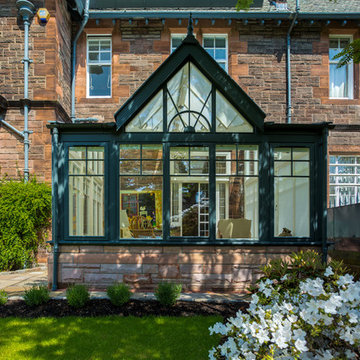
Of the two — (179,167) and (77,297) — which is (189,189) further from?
(77,297)

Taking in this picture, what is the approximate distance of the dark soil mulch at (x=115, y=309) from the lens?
4.80m

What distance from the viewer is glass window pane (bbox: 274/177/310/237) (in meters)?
6.62

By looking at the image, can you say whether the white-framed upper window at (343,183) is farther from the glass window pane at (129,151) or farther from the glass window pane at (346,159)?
the glass window pane at (129,151)

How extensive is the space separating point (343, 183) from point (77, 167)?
28.7 feet

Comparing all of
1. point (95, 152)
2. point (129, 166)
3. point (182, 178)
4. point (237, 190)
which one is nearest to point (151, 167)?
point (129, 166)

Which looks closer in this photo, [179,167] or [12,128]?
[179,167]

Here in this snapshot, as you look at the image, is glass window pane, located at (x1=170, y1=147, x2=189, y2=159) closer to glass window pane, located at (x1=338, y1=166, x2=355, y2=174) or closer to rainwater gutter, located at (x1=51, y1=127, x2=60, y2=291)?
rainwater gutter, located at (x1=51, y1=127, x2=60, y2=291)

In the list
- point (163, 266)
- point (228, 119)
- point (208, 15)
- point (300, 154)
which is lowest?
point (163, 266)

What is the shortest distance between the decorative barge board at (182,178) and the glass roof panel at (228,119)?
19 mm

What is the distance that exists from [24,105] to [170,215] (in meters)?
5.96

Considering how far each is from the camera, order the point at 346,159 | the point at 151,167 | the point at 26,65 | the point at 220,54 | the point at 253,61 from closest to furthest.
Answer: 1. the point at 151,167
2. the point at 26,65
3. the point at 346,159
4. the point at 253,61
5. the point at 220,54

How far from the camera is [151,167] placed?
672 cm

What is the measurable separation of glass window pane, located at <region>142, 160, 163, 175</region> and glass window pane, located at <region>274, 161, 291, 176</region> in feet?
7.65

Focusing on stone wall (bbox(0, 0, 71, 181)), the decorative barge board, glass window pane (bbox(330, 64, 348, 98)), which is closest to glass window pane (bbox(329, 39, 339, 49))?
glass window pane (bbox(330, 64, 348, 98))
